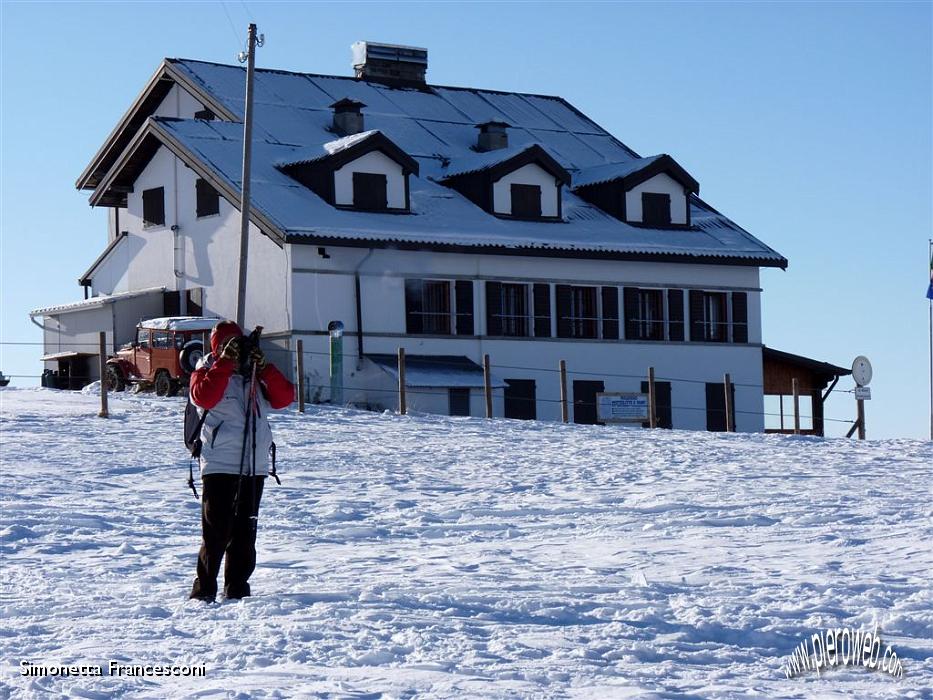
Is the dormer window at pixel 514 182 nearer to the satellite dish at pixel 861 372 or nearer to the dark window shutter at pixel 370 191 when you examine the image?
the dark window shutter at pixel 370 191

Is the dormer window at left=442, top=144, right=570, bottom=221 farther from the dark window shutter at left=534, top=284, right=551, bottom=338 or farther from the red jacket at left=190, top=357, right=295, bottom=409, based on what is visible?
the red jacket at left=190, top=357, right=295, bottom=409

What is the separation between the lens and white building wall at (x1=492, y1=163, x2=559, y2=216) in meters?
40.5

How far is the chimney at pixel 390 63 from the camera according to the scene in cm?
4588

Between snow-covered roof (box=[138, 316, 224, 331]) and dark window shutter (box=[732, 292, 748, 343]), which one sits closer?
snow-covered roof (box=[138, 316, 224, 331])

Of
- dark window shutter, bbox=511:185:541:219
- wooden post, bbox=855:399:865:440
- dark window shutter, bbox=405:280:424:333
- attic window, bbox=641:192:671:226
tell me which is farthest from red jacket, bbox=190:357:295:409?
attic window, bbox=641:192:671:226

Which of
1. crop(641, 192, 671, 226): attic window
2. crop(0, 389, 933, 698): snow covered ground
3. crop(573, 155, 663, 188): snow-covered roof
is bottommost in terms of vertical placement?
crop(0, 389, 933, 698): snow covered ground

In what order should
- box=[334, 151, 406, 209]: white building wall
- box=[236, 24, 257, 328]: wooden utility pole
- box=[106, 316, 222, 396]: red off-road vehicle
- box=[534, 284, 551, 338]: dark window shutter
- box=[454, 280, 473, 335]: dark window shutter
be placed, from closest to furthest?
box=[236, 24, 257, 328]: wooden utility pole
box=[106, 316, 222, 396]: red off-road vehicle
box=[334, 151, 406, 209]: white building wall
box=[454, 280, 473, 335]: dark window shutter
box=[534, 284, 551, 338]: dark window shutter

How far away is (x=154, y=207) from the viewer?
41.1m

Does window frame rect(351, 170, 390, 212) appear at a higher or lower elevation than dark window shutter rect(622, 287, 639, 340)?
higher

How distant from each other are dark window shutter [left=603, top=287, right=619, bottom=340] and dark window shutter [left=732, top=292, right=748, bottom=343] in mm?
3623

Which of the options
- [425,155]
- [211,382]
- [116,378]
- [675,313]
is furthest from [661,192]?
[211,382]

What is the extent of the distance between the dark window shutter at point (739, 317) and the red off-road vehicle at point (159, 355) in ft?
47.0

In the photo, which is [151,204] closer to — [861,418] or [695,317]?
[695,317]

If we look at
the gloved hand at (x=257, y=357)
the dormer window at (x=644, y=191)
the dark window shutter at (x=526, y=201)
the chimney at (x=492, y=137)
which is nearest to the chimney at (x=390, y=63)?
the chimney at (x=492, y=137)
